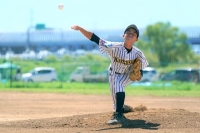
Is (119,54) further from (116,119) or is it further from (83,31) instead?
(116,119)

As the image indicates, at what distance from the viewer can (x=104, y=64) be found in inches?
1793

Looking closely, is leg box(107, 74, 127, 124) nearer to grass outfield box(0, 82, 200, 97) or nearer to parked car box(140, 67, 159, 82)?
grass outfield box(0, 82, 200, 97)

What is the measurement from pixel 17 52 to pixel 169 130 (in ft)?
271

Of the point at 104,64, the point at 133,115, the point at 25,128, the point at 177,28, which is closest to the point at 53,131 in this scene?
the point at 25,128

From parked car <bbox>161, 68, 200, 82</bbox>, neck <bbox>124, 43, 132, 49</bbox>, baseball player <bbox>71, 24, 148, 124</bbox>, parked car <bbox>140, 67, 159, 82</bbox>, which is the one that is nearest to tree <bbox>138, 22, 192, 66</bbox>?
parked car <bbox>140, 67, 159, 82</bbox>

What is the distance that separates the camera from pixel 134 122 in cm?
955

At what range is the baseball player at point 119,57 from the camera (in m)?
9.52

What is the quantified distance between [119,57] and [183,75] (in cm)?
3109

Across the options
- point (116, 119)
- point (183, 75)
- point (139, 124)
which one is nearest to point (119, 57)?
point (116, 119)

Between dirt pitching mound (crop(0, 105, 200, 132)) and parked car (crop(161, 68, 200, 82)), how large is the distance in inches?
1139

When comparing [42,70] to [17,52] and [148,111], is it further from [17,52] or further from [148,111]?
[17,52]

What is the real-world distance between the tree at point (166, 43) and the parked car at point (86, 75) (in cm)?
2761

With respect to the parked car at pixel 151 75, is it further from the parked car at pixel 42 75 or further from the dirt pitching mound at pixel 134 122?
the dirt pitching mound at pixel 134 122

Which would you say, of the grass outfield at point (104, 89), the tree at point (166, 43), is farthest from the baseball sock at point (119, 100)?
the tree at point (166, 43)
